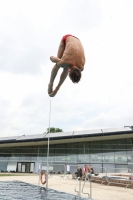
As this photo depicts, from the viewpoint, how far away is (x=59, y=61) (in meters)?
3.68

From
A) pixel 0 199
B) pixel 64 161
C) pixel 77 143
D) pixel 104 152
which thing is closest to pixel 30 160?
pixel 64 161

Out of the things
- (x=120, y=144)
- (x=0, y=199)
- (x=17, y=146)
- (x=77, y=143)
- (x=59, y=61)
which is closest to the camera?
(x=59, y=61)

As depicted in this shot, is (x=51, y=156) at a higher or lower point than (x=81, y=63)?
lower

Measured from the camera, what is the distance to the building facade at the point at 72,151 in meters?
26.6

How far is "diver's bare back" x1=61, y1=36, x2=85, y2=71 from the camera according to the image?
365 cm

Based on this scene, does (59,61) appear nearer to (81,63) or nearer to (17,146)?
(81,63)

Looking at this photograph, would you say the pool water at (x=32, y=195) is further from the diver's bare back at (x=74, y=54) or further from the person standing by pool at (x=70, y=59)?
the diver's bare back at (x=74, y=54)

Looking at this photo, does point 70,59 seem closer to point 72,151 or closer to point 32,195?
point 32,195

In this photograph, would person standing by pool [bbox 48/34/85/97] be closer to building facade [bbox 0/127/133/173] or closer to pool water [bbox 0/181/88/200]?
pool water [bbox 0/181/88/200]

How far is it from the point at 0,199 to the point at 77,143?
2349cm

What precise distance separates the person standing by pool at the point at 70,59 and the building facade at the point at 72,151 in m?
22.9

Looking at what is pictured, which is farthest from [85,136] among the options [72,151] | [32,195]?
[32,195]

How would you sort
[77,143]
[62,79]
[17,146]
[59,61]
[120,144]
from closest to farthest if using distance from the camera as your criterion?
[59,61] < [62,79] < [120,144] < [77,143] < [17,146]

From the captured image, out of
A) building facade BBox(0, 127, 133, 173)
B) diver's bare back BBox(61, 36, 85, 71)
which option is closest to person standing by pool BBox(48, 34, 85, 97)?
diver's bare back BBox(61, 36, 85, 71)
